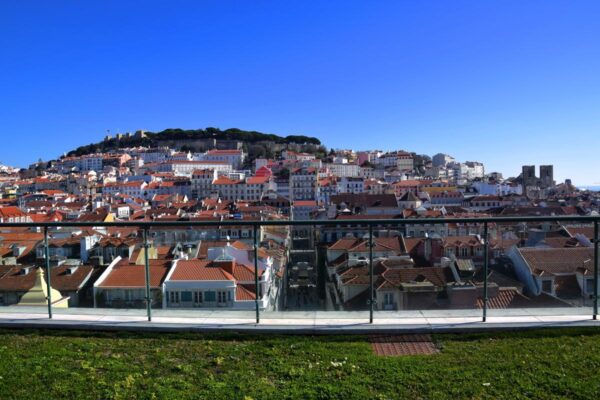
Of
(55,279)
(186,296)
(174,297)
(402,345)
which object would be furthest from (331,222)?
(55,279)

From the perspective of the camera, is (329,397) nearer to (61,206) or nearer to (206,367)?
(206,367)

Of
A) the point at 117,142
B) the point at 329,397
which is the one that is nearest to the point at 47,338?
the point at 329,397

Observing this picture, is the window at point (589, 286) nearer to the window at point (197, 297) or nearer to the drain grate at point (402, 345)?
the drain grate at point (402, 345)

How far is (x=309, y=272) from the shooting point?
231 inches

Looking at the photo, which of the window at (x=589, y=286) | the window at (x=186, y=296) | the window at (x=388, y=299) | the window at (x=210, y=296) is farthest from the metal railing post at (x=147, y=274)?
the window at (x=589, y=286)

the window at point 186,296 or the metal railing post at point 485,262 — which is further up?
the metal railing post at point 485,262

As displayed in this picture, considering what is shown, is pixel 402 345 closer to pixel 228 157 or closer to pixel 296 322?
pixel 296 322

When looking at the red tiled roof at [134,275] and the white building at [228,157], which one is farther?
the white building at [228,157]

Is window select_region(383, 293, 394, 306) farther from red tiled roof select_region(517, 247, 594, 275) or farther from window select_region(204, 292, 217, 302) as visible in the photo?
window select_region(204, 292, 217, 302)

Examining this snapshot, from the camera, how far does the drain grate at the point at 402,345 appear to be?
423 centimetres

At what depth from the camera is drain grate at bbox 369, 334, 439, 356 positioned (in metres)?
4.23

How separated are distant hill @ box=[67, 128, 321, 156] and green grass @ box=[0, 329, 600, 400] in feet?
587

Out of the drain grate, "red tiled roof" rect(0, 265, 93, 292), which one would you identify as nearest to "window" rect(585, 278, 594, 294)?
the drain grate

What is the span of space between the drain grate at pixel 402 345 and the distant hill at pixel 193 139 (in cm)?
17875
